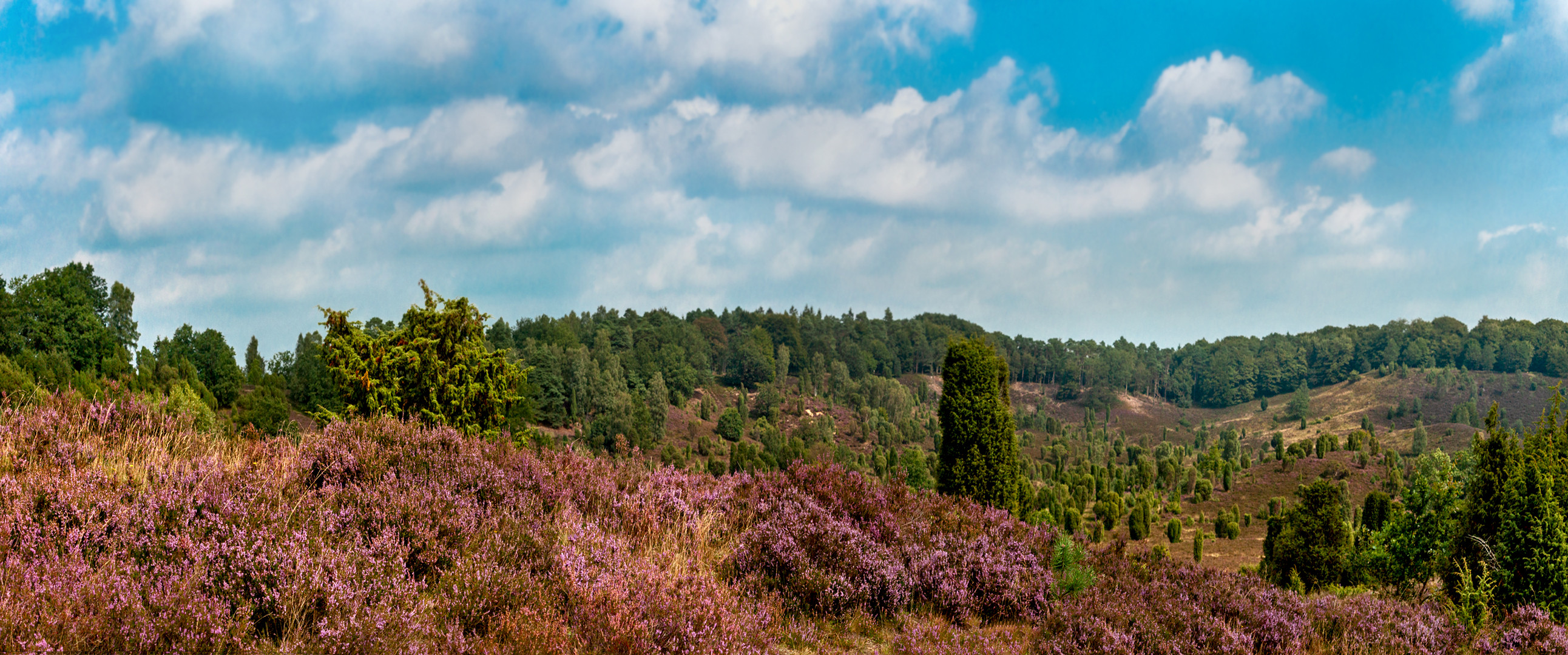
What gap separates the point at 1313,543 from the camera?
16.3m

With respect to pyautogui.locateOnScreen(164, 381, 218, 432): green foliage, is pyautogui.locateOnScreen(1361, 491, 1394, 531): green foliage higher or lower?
lower

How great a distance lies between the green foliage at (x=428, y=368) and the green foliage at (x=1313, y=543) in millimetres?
15865

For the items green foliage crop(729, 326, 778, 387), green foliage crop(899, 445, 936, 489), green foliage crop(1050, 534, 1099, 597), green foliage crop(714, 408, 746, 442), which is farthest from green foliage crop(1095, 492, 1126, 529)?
green foliage crop(729, 326, 778, 387)

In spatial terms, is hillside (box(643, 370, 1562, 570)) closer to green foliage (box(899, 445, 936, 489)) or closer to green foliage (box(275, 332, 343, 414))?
green foliage (box(899, 445, 936, 489))

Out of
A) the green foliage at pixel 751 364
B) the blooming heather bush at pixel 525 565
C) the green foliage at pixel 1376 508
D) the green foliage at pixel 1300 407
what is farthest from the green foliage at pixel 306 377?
the green foliage at pixel 1300 407

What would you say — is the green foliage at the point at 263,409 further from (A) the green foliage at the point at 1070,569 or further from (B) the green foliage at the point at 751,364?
(B) the green foliage at the point at 751,364

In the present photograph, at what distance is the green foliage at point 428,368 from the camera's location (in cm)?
1263

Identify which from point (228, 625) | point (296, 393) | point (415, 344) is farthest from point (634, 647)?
point (296, 393)

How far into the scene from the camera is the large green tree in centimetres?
2066

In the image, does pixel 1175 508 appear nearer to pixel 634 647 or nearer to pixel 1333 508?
pixel 1333 508

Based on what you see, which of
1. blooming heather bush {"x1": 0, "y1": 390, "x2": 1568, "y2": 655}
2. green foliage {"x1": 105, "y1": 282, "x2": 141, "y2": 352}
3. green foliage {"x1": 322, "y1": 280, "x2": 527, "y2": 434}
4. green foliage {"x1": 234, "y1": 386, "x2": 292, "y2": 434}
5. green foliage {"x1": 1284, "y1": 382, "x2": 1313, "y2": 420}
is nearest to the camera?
blooming heather bush {"x1": 0, "y1": 390, "x2": 1568, "y2": 655}

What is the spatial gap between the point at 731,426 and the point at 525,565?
72.0 meters

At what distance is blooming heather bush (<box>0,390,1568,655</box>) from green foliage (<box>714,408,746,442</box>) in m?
68.8

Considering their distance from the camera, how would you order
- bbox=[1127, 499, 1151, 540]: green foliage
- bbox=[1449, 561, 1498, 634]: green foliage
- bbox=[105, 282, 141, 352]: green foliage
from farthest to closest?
bbox=[105, 282, 141, 352]: green foliage
bbox=[1127, 499, 1151, 540]: green foliage
bbox=[1449, 561, 1498, 634]: green foliage
